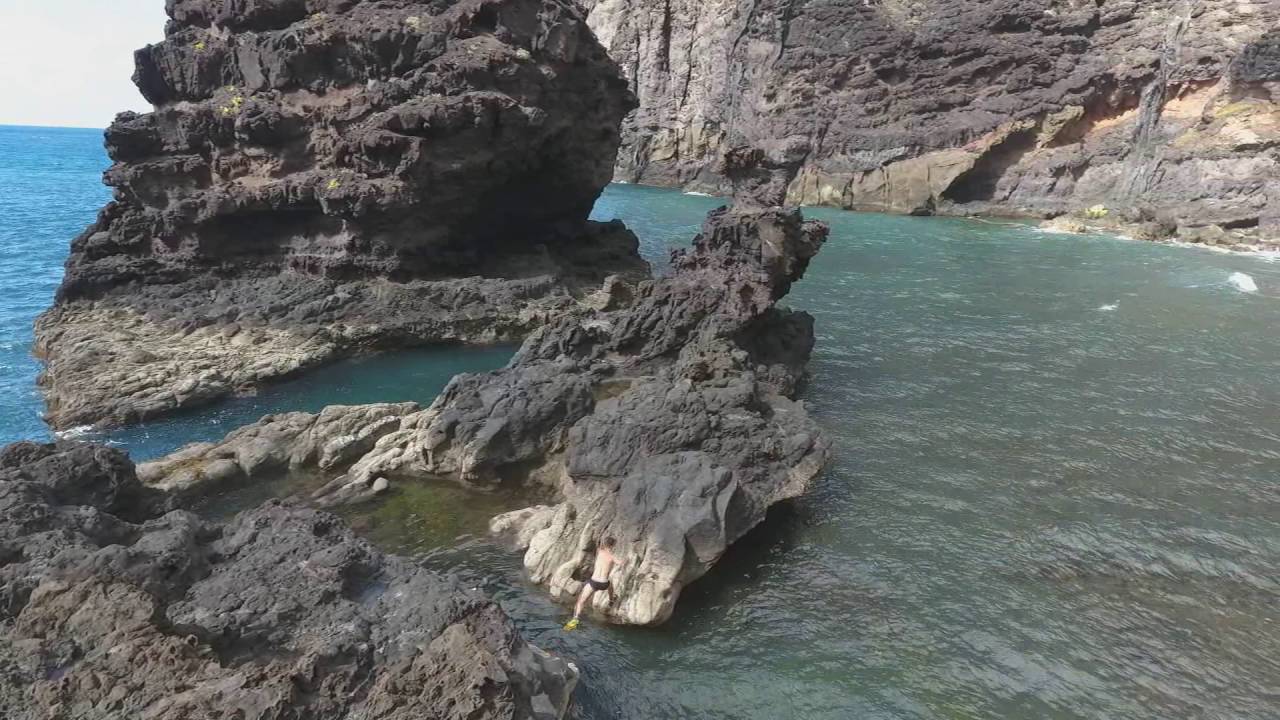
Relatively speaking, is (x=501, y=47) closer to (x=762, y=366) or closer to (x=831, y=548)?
(x=762, y=366)

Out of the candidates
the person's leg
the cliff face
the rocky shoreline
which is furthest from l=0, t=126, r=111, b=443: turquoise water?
the cliff face

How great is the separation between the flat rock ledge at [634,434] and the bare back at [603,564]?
175mm

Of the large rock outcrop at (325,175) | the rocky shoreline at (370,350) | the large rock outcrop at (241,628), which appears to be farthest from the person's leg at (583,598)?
the large rock outcrop at (325,175)

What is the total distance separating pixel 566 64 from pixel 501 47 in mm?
3869

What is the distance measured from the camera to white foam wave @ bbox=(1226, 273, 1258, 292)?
34.1 meters

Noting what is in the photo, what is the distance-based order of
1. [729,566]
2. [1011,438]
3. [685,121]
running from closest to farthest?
[729,566] → [1011,438] → [685,121]

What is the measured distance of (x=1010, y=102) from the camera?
63094 mm

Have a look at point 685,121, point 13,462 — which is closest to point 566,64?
point 13,462

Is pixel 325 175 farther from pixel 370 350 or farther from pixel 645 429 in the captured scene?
pixel 645 429

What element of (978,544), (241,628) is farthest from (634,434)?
(241,628)

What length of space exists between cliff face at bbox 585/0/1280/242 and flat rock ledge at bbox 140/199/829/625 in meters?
23.1

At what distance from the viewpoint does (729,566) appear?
13023 millimetres

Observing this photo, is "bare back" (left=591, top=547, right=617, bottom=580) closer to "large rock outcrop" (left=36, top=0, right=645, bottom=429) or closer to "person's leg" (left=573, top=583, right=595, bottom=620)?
"person's leg" (left=573, top=583, right=595, bottom=620)

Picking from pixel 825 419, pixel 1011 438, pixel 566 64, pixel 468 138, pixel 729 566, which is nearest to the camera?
pixel 729 566
